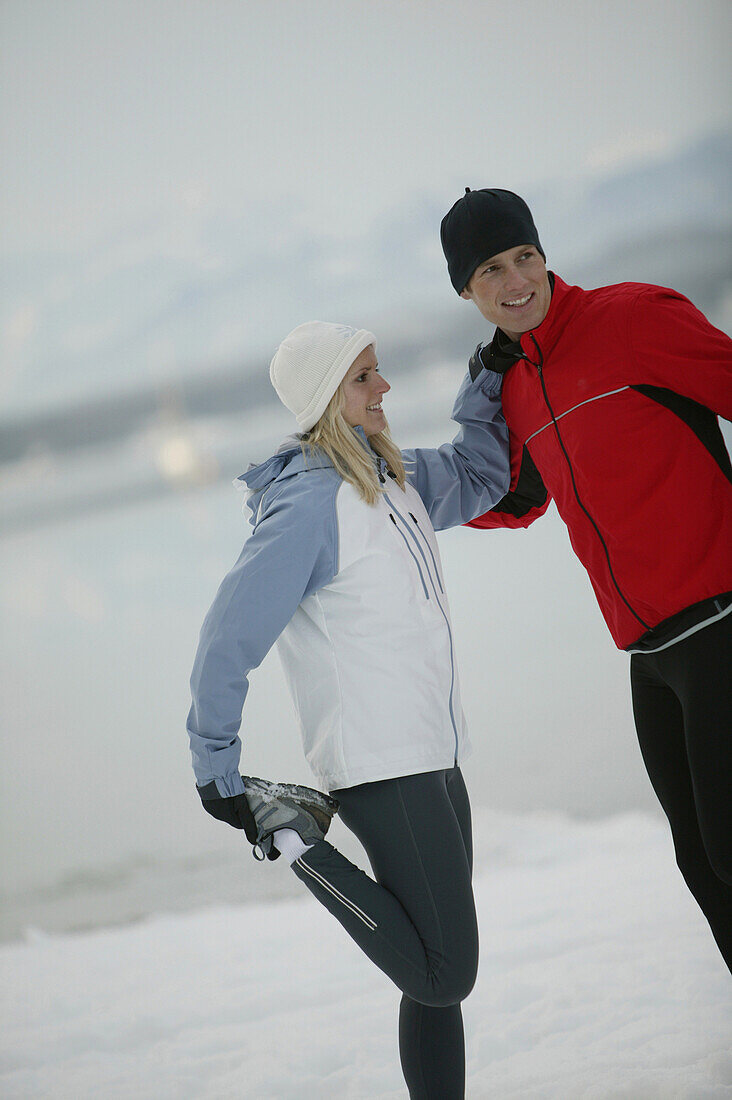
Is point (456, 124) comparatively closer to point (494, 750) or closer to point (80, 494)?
point (80, 494)

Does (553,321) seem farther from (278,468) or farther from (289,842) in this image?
(289,842)

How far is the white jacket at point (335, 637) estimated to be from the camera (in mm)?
1422

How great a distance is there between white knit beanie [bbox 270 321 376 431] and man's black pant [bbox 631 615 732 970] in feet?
2.33

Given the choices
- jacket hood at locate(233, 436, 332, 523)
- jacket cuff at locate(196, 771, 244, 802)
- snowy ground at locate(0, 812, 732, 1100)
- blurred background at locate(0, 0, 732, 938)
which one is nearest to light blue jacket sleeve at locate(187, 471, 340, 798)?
jacket cuff at locate(196, 771, 244, 802)

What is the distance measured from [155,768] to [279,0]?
2.90 m

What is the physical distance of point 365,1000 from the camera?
245 cm

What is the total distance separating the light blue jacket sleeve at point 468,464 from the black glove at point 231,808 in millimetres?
672

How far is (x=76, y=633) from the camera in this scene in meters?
3.70

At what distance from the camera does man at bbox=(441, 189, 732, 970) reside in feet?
4.62

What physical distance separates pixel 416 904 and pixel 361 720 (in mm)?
299

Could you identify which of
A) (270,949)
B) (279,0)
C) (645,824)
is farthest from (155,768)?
(279,0)

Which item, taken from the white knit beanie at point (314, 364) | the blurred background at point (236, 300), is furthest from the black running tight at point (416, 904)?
the blurred background at point (236, 300)

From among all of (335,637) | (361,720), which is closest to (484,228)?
(335,637)

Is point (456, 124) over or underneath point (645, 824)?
over
